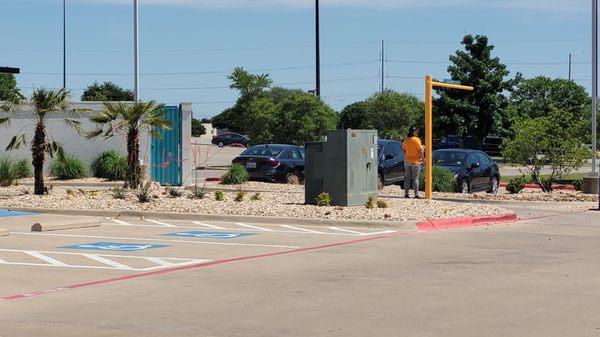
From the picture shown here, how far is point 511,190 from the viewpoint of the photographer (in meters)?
26.7

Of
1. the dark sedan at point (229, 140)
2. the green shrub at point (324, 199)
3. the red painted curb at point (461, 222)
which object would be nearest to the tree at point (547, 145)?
the red painted curb at point (461, 222)

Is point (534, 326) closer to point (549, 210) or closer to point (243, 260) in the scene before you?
point (243, 260)

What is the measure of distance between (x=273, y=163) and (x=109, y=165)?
5.22 m

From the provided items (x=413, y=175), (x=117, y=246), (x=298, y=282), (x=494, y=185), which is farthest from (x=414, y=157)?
(x=298, y=282)

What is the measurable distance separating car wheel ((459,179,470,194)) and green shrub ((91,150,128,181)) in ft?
33.0

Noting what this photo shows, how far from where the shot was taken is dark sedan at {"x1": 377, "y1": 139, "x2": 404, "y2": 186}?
29094 millimetres

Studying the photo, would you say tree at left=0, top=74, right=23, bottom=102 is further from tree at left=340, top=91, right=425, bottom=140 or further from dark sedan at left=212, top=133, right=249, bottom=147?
tree at left=340, top=91, right=425, bottom=140

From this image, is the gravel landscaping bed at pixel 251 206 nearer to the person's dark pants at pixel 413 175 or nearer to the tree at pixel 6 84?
the person's dark pants at pixel 413 175

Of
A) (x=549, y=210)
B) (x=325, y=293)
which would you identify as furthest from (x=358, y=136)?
(x=325, y=293)

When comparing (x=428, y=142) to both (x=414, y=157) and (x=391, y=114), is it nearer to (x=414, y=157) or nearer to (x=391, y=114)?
(x=414, y=157)

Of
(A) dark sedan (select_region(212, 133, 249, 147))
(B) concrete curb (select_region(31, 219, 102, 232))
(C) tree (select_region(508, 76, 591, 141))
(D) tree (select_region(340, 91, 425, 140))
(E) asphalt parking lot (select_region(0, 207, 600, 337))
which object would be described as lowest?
(E) asphalt parking lot (select_region(0, 207, 600, 337))

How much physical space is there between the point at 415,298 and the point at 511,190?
55.5ft

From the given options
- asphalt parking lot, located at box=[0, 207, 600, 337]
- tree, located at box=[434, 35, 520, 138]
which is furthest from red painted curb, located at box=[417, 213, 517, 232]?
tree, located at box=[434, 35, 520, 138]

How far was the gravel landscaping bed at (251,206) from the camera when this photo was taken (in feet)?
64.0
